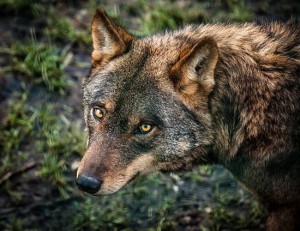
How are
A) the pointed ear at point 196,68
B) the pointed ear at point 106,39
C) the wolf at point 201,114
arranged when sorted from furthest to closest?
the pointed ear at point 106,39 → the wolf at point 201,114 → the pointed ear at point 196,68

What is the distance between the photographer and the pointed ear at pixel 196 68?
434 cm

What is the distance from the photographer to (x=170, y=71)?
4.62 meters

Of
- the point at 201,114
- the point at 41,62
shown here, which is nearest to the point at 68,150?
the point at 41,62

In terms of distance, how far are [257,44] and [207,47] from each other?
0.69 m

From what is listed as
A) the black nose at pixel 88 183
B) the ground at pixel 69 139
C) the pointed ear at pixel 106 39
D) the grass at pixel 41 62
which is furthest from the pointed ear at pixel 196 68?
the grass at pixel 41 62

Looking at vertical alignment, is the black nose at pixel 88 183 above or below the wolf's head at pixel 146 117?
below

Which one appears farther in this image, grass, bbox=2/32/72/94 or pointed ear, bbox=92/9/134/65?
grass, bbox=2/32/72/94

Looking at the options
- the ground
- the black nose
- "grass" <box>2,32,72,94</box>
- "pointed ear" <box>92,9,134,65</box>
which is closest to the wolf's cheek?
the black nose

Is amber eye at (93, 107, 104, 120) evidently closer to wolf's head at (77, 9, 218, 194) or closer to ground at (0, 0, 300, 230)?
wolf's head at (77, 9, 218, 194)

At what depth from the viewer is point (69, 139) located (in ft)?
22.1

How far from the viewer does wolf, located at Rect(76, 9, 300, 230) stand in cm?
456

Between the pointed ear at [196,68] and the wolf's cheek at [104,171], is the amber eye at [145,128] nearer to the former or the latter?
the wolf's cheek at [104,171]

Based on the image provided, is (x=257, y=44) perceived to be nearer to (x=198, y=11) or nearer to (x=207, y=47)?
(x=207, y=47)

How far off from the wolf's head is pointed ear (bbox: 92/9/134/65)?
3 centimetres
